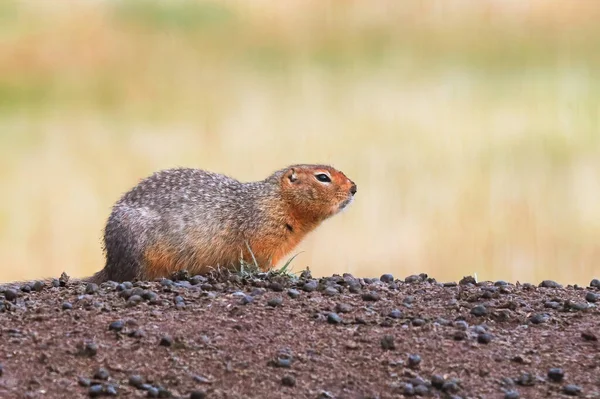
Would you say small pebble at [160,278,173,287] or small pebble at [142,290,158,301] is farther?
small pebble at [160,278,173,287]

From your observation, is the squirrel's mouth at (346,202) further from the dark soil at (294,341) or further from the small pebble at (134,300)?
the small pebble at (134,300)

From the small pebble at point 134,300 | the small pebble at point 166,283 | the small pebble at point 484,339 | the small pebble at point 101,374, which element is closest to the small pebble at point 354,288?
the small pebble at point 484,339

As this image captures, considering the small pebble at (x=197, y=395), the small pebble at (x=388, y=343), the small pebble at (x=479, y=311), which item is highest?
the small pebble at (x=479, y=311)

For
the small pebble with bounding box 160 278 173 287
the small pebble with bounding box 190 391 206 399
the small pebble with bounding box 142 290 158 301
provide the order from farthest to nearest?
the small pebble with bounding box 160 278 173 287 < the small pebble with bounding box 142 290 158 301 < the small pebble with bounding box 190 391 206 399

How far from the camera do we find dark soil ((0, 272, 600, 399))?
6270mm

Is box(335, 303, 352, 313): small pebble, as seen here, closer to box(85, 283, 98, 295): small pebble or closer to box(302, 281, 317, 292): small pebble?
box(302, 281, 317, 292): small pebble

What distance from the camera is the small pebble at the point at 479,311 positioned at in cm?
759

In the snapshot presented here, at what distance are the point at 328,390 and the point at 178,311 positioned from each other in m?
1.64

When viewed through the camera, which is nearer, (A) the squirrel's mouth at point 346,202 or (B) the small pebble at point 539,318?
(B) the small pebble at point 539,318

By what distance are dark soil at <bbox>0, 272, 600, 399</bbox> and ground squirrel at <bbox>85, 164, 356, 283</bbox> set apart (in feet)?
2.37

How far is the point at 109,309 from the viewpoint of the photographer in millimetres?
7504

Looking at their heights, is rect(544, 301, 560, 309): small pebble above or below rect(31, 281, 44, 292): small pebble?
above

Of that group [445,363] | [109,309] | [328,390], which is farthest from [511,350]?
[109,309]

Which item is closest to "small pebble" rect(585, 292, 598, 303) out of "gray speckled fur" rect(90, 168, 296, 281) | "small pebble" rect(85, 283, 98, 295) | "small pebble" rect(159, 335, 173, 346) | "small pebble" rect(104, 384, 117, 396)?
"gray speckled fur" rect(90, 168, 296, 281)
